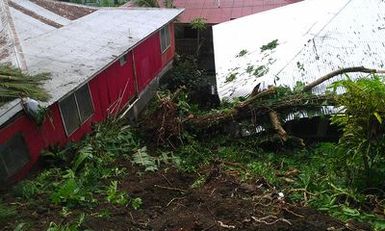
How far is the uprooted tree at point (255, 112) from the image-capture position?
30.0 feet

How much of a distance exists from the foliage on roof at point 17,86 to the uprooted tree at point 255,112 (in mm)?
3067

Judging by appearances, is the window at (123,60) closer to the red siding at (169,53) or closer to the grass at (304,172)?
the red siding at (169,53)

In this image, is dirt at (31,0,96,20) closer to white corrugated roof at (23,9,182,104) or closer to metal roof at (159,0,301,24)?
white corrugated roof at (23,9,182,104)

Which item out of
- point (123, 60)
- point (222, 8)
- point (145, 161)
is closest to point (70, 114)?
point (145, 161)

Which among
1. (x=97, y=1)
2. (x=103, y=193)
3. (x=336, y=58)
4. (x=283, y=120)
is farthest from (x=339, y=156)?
(x=97, y=1)

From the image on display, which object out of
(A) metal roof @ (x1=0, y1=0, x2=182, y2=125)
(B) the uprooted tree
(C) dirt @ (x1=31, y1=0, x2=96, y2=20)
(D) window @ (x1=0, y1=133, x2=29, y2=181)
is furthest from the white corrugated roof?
(B) the uprooted tree

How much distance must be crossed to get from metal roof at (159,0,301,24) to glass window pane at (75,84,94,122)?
9.43m

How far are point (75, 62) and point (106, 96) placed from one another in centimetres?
154

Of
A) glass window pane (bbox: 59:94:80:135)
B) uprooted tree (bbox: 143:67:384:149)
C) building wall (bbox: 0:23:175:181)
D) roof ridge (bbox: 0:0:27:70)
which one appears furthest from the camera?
roof ridge (bbox: 0:0:27:70)

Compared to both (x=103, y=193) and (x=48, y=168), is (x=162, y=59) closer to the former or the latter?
(x=48, y=168)

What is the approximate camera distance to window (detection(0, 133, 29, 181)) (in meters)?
7.66

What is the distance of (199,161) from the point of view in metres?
9.24

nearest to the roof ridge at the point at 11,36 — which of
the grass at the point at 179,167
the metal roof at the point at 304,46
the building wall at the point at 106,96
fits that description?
the building wall at the point at 106,96

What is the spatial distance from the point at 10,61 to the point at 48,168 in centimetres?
323
